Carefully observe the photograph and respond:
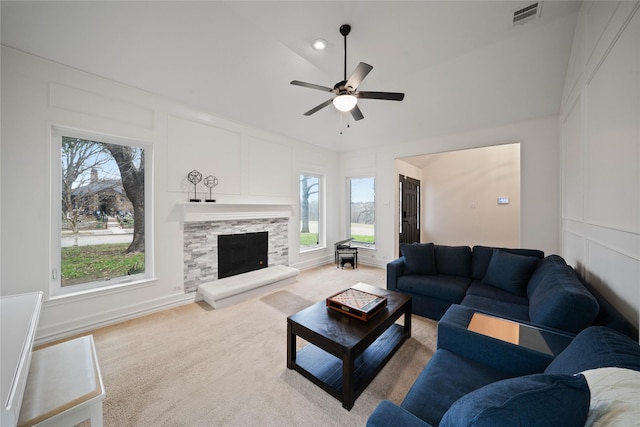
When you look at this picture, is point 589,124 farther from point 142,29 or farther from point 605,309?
point 142,29

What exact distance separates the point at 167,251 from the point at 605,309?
436cm

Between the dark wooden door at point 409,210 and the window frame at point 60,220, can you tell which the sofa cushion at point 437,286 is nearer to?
the dark wooden door at point 409,210

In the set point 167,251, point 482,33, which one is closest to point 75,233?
point 167,251

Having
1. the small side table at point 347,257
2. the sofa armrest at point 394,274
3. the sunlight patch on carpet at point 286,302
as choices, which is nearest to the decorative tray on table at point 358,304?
the sofa armrest at point 394,274

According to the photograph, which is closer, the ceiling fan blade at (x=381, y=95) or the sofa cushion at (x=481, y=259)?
the ceiling fan blade at (x=381, y=95)

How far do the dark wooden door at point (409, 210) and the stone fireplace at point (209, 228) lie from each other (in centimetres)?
324

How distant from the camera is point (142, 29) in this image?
2.45 m

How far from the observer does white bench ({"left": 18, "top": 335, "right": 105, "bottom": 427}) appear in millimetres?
1074

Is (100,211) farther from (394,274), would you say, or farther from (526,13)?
(526,13)

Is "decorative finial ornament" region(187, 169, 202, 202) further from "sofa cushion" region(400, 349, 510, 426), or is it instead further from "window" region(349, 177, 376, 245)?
"window" region(349, 177, 376, 245)

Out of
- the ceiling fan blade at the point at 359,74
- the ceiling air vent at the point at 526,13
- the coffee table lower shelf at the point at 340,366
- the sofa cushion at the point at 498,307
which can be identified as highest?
the ceiling air vent at the point at 526,13

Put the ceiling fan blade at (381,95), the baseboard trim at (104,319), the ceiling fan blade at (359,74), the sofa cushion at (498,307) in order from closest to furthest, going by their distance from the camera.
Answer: the ceiling fan blade at (359,74), the sofa cushion at (498,307), the ceiling fan blade at (381,95), the baseboard trim at (104,319)

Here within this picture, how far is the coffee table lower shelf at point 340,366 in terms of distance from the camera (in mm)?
1804

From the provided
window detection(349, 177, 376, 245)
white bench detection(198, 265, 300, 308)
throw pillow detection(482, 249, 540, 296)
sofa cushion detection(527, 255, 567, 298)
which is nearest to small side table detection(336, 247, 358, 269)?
window detection(349, 177, 376, 245)
